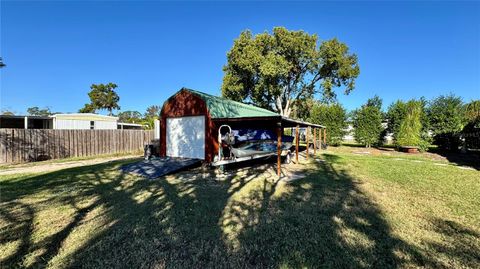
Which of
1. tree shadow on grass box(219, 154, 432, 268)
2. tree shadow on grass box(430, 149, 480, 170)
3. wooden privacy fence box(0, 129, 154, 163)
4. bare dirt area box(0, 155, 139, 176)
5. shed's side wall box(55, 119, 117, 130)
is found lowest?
tree shadow on grass box(219, 154, 432, 268)

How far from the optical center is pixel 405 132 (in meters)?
16.9

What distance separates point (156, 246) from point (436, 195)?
6.55 metres

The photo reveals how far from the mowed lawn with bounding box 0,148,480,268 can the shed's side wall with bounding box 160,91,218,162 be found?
12.7ft

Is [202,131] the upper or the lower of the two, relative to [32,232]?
upper

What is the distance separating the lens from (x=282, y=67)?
19938 mm

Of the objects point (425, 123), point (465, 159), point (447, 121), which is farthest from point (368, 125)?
point (465, 159)

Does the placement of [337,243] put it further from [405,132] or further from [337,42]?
[337,42]

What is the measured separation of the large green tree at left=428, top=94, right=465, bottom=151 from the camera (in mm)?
16266

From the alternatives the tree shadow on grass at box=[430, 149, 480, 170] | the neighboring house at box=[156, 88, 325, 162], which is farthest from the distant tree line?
the neighboring house at box=[156, 88, 325, 162]

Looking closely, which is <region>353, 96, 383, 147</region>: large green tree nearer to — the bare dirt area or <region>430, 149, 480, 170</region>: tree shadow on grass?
<region>430, 149, 480, 170</region>: tree shadow on grass

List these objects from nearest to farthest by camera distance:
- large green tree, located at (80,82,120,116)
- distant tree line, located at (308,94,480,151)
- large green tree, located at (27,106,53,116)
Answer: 1. distant tree line, located at (308,94,480,151)
2. large green tree, located at (80,82,120,116)
3. large green tree, located at (27,106,53,116)

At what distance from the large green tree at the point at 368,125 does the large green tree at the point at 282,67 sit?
415cm

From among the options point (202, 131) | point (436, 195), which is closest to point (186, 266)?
point (436, 195)

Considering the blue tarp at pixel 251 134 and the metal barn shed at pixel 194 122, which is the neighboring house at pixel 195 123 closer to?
the metal barn shed at pixel 194 122
